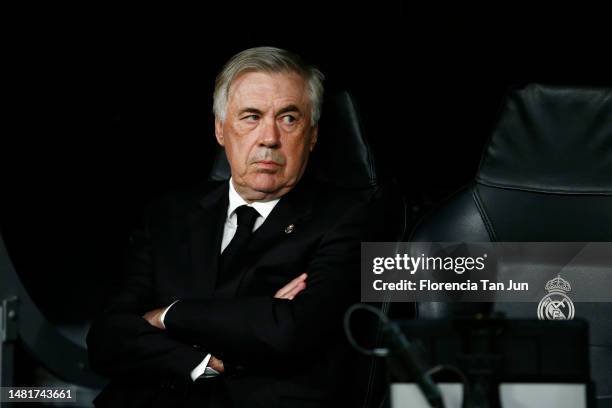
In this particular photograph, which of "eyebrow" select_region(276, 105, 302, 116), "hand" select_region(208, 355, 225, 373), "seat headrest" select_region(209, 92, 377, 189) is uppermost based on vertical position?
"eyebrow" select_region(276, 105, 302, 116)

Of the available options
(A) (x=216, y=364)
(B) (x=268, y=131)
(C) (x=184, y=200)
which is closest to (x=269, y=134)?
(B) (x=268, y=131)

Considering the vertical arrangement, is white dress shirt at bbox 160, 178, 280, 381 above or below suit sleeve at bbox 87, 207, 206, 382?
above

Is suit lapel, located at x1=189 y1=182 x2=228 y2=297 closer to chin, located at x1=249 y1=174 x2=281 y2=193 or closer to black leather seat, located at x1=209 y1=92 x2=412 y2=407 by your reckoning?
chin, located at x1=249 y1=174 x2=281 y2=193

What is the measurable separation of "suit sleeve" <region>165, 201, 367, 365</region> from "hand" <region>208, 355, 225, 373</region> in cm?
4

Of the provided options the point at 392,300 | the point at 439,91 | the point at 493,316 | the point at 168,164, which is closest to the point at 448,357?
the point at 493,316

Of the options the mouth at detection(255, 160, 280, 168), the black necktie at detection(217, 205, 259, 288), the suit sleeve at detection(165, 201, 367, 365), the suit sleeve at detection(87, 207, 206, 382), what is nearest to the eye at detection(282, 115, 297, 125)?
the mouth at detection(255, 160, 280, 168)

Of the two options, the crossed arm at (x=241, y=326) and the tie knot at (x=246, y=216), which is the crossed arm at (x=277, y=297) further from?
the tie knot at (x=246, y=216)

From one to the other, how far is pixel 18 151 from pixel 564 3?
1.75m

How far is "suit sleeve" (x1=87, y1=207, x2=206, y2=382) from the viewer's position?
6.91 ft

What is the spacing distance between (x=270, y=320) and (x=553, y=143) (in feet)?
2.61

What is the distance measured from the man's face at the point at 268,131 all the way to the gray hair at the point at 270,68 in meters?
0.02

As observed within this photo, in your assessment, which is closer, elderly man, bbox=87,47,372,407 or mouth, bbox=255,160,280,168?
elderly man, bbox=87,47,372,407

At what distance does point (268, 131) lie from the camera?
2307 mm

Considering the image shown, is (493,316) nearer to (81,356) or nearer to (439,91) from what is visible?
(439,91)
